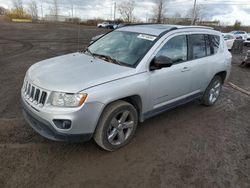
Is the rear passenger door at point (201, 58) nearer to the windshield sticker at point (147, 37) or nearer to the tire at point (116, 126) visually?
the windshield sticker at point (147, 37)

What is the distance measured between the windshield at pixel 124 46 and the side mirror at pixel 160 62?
0.22 metres

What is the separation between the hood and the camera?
2525 millimetres

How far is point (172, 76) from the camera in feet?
11.4

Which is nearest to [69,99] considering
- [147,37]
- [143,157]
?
[143,157]

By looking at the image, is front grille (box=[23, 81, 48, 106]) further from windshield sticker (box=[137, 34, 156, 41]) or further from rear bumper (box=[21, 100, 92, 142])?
windshield sticker (box=[137, 34, 156, 41])

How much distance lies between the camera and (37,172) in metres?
2.55

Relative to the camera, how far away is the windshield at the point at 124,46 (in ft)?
10.5

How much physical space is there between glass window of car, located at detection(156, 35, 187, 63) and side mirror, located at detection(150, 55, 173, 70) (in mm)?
237

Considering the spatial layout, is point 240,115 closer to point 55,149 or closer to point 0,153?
point 55,149

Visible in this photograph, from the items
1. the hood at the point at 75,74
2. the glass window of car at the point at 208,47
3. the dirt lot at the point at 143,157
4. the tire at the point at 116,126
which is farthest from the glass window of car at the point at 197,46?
the tire at the point at 116,126

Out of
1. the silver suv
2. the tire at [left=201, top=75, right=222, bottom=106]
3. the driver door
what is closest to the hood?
the silver suv

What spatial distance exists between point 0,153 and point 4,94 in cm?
240

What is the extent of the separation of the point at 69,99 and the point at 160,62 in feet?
4.82

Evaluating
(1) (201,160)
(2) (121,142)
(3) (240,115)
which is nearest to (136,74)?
(2) (121,142)
